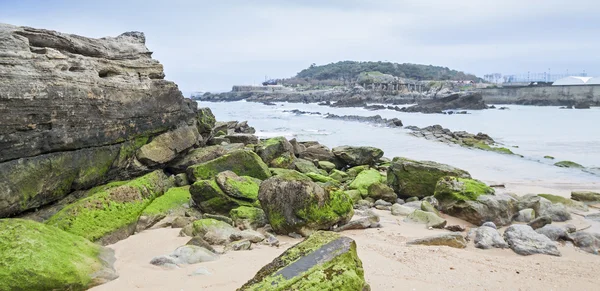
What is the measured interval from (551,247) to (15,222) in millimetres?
6638

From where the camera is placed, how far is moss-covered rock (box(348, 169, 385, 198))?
392 inches

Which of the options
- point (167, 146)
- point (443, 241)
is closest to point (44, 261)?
point (443, 241)

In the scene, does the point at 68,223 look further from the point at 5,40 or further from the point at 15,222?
the point at 5,40

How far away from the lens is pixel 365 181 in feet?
34.2

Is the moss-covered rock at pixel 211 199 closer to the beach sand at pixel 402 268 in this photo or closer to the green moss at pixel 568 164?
the beach sand at pixel 402 268

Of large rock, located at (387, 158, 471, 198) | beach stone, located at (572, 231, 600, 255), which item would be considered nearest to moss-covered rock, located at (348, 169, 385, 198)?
large rock, located at (387, 158, 471, 198)

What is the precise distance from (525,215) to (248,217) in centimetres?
492

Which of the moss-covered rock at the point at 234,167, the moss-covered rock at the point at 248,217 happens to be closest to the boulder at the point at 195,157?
the moss-covered rock at the point at 234,167

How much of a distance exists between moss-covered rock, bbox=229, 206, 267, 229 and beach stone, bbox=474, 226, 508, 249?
3203 millimetres

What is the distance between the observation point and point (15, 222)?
4934mm

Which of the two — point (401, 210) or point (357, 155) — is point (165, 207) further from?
point (357, 155)

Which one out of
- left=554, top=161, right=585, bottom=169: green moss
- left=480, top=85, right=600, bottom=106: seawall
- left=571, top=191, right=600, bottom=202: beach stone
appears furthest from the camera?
left=480, top=85, right=600, bottom=106: seawall

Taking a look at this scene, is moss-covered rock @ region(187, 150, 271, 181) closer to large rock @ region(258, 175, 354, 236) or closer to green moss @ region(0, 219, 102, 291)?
large rock @ region(258, 175, 354, 236)

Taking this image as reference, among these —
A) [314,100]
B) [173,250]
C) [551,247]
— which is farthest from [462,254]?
[314,100]
